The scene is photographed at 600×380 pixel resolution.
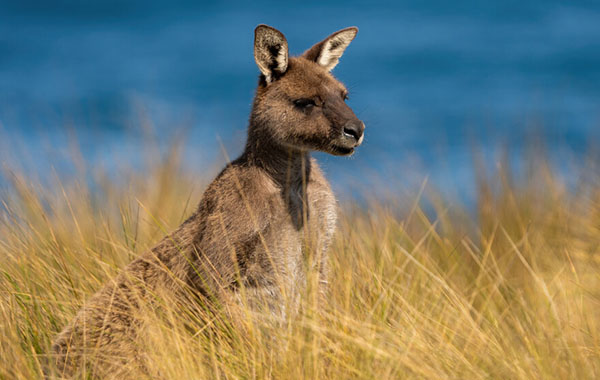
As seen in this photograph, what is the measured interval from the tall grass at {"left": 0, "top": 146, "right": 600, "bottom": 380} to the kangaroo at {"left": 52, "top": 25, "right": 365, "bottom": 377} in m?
0.29

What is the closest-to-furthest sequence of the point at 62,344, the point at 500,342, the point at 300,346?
the point at 300,346, the point at 500,342, the point at 62,344

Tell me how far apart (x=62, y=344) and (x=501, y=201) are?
5.66 metres

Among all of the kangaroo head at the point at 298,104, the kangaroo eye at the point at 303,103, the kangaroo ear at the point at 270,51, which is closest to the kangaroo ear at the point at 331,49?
the kangaroo head at the point at 298,104

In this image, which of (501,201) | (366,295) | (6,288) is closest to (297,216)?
(366,295)

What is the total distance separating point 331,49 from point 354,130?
1.14m

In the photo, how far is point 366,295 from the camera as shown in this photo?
605 centimetres

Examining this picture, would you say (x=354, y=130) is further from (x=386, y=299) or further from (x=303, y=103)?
(x=386, y=299)

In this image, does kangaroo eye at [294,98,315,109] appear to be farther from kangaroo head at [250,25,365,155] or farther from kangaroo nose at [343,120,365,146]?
kangaroo nose at [343,120,365,146]

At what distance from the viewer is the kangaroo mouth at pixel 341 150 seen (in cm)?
578

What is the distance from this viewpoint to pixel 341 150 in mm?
5809

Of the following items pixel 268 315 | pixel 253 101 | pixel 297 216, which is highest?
pixel 253 101

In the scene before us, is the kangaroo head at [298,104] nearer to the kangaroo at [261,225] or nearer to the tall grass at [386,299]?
the kangaroo at [261,225]

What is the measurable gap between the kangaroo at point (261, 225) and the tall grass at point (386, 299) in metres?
0.29

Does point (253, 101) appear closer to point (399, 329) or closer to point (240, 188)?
point (240, 188)
